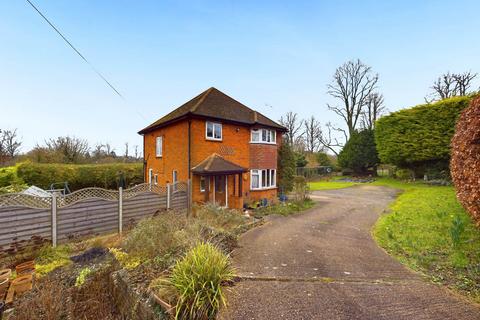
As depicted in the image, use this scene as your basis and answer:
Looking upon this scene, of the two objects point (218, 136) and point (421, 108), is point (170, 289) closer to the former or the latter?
point (218, 136)

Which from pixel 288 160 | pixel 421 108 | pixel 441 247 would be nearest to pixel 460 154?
pixel 441 247

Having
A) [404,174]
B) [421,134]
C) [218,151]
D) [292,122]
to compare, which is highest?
[292,122]

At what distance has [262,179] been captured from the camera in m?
15.4

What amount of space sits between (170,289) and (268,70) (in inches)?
709

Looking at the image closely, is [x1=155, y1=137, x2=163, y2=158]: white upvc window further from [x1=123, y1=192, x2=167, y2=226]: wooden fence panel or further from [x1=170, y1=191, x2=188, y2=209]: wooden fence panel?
[x1=123, y1=192, x2=167, y2=226]: wooden fence panel

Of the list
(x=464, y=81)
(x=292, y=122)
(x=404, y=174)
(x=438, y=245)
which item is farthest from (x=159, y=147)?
(x=464, y=81)

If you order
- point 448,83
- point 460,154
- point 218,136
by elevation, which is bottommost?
point 460,154

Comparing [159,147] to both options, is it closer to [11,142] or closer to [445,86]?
[11,142]

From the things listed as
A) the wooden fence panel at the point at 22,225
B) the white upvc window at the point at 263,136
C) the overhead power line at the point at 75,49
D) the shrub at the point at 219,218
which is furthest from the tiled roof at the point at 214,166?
the overhead power line at the point at 75,49

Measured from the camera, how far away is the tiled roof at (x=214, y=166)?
11486 millimetres

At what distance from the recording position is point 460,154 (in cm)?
579

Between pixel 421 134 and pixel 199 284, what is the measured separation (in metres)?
26.4

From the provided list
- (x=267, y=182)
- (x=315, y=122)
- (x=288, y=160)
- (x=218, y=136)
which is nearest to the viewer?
(x=218, y=136)

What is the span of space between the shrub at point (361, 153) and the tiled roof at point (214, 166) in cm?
2435
